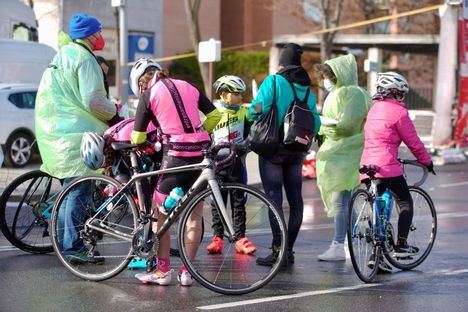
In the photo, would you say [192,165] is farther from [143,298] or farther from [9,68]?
[9,68]

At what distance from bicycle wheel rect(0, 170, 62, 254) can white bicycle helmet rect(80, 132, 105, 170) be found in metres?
1.05

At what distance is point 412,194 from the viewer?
863 cm

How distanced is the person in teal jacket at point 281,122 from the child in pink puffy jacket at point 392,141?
49 cm

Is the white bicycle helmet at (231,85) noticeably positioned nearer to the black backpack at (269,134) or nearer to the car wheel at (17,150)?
the black backpack at (269,134)

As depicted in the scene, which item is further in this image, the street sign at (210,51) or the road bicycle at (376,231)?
the street sign at (210,51)

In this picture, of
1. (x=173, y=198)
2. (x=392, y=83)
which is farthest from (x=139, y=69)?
(x=392, y=83)

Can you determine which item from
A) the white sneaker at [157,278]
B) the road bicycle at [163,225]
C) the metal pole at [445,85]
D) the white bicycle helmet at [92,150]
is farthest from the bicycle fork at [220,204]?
the metal pole at [445,85]

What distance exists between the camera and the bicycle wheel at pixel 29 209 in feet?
28.3

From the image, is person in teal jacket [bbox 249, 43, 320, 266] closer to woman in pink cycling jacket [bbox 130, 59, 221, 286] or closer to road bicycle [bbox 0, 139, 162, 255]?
woman in pink cycling jacket [bbox 130, 59, 221, 286]

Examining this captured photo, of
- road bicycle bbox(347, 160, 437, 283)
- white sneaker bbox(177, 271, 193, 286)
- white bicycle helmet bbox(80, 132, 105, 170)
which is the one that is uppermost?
white bicycle helmet bbox(80, 132, 105, 170)

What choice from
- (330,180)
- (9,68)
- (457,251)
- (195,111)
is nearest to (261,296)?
(195,111)

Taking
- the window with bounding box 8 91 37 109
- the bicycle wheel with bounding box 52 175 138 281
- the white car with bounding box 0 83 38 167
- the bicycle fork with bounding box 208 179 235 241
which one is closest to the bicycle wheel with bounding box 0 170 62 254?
the bicycle wheel with bounding box 52 175 138 281

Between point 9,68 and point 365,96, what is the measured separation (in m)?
13.2

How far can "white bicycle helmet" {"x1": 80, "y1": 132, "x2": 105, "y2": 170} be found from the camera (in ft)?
25.0
